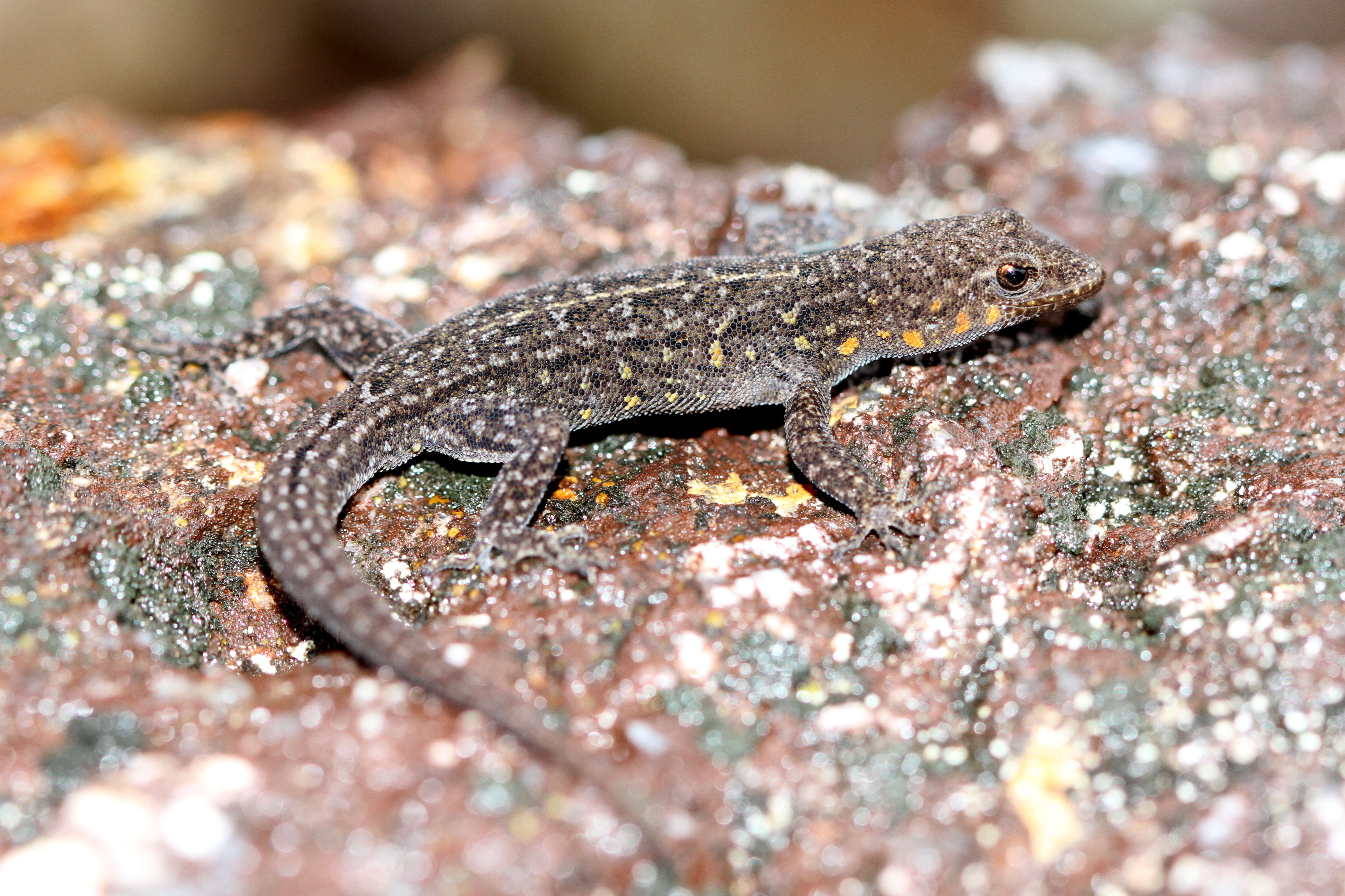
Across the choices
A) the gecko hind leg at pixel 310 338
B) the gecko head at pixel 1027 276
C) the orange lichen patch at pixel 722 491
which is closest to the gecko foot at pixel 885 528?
the orange lichen patch at pixel 722 491

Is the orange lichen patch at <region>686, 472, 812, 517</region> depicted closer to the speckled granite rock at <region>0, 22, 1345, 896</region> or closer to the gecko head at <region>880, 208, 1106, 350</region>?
the speckled granite rock at <region>0, 22, 1345, 896</region>

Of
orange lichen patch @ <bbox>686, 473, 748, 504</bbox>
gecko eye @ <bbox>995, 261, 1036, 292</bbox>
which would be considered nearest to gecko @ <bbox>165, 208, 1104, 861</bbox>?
gecko eye @ <bbox>995, 261, 1036, 292</bbox>

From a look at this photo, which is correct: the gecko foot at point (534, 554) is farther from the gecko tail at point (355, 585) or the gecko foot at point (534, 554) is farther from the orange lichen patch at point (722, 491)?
the orange lichen patch at point (722, 491)

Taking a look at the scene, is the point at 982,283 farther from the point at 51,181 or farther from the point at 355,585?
the point at 51,181

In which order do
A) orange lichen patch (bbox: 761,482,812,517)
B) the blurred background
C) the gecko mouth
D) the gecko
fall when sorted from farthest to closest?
the blurred background, the gecko mouth, orange lichen patch (bbox: 761,482,812,517), the gecko

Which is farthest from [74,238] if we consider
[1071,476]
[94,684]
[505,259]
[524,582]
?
[1071,476]

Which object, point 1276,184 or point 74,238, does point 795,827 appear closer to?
point 1276,184

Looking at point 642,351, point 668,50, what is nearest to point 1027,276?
point 642,351
